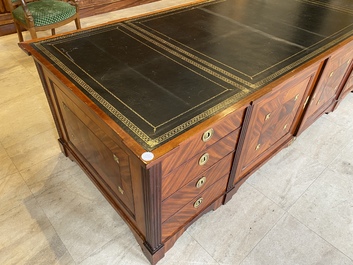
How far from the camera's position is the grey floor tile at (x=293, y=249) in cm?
126

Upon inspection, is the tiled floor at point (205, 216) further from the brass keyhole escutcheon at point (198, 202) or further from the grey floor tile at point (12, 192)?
the brass keyhole escutcheon at point (198, 202)

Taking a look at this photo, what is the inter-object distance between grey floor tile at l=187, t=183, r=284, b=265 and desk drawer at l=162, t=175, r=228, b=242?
124 mm

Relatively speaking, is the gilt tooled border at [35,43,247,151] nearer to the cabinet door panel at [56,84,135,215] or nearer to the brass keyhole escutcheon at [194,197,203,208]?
the cabinet door panel at [56,84,135,215]

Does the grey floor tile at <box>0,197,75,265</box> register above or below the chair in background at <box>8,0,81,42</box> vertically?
below

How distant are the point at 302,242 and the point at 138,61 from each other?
1145mm

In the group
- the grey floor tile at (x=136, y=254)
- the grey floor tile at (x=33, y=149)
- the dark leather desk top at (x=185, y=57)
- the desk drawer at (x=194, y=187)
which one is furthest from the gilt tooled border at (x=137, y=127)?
the grey floor tile at (x=33, y=149)

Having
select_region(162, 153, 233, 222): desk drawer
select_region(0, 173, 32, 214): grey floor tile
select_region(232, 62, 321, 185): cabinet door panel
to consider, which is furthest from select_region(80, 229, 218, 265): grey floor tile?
→ select_region(0, 173, 32, 214): grey floor tile

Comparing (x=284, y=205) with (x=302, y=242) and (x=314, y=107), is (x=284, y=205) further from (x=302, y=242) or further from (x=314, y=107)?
(x=314, y=107)

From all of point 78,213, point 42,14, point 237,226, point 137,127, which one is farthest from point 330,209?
point 42,14

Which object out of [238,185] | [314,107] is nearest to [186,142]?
[238,185]

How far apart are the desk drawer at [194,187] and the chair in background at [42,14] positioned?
2.12 meters

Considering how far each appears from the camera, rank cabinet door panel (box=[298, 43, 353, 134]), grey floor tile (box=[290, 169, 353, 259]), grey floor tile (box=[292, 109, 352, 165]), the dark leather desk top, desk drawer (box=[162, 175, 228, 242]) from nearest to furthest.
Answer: the dark leather desk top → desk drawer (box=[162, 175, 228, 242]) → grey floor tile (box=[290, 169, 353, 259]) → cabinet door panel (box=[298, 43, 353, 134]) → grey floor tile (box=[292, 109, 352, 165])

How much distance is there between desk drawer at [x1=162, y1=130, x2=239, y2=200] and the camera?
0.98 meters

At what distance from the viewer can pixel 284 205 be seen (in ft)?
4.92
